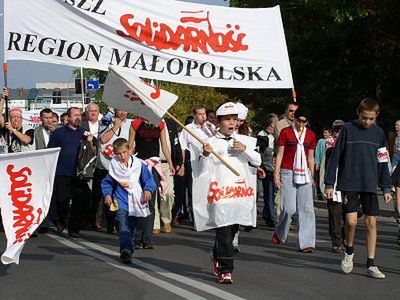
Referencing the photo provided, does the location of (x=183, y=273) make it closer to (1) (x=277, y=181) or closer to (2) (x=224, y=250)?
(2) (x=224, y=250)

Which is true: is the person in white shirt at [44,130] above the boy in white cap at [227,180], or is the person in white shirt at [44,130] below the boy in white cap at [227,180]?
above

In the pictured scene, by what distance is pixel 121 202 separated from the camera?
34.6ft

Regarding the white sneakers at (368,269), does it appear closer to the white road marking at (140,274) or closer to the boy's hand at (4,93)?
the white road marking at (140,274)

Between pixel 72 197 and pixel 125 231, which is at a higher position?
pixel 72 197

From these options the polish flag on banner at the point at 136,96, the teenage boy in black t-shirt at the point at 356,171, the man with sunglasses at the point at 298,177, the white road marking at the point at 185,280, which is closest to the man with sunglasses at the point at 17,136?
the white road marking at the point at 185,280

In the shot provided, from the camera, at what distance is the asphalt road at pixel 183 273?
27.2 ft

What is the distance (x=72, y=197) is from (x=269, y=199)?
3378 mm

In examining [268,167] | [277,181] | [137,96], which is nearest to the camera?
[137,96]

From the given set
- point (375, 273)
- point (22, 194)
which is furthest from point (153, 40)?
point (375, 273)

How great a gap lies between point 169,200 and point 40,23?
134 inches

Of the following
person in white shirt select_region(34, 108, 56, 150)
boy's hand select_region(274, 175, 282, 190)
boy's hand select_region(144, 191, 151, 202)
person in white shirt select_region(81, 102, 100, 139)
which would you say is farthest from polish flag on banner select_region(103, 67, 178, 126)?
person in white shirt select_region(34, 108, 56, 150)

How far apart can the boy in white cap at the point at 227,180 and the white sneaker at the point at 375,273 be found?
126cm

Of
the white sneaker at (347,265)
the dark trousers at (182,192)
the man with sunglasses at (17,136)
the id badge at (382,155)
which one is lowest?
the white sneaker at (347,265)

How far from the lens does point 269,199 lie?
15125mm
